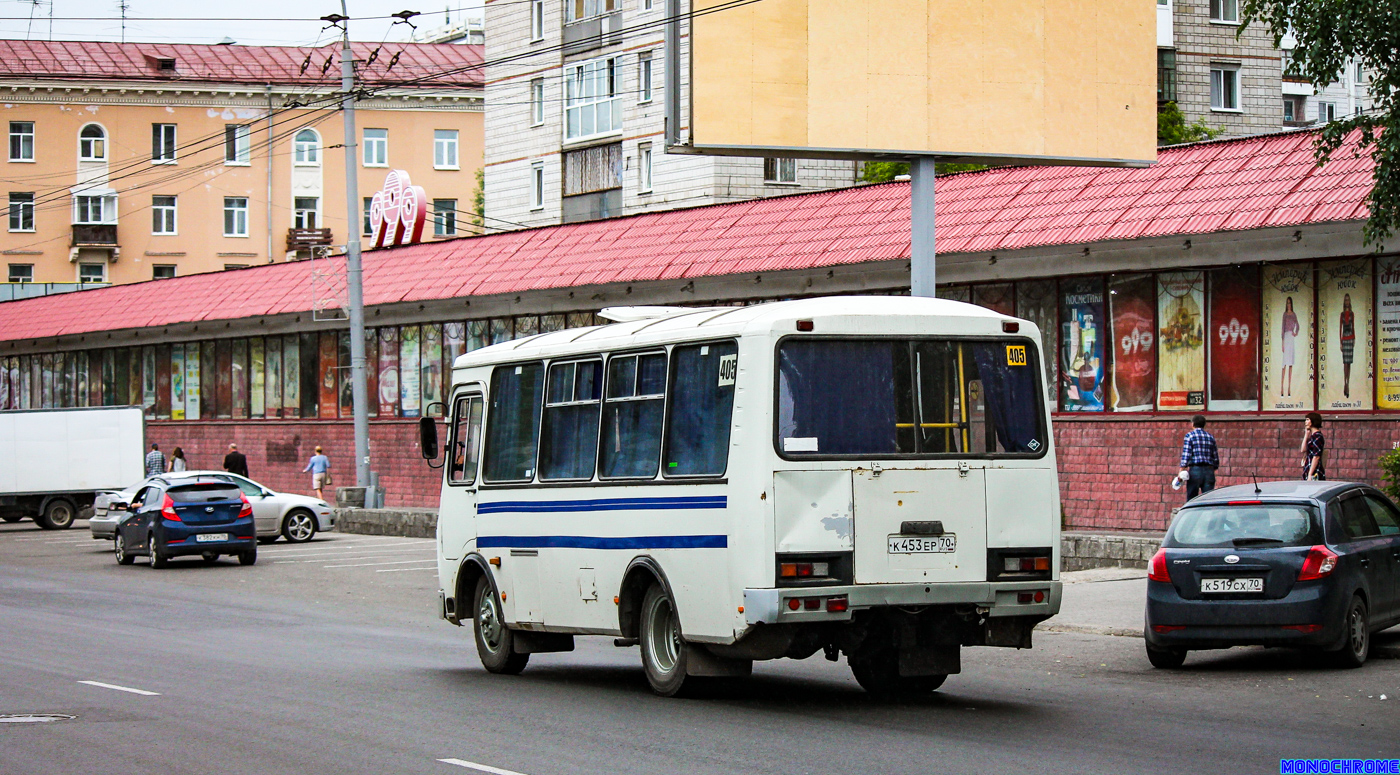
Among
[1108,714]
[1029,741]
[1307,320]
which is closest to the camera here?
[1029,741]

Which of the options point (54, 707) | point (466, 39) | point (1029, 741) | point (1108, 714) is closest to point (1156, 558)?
point (1108, 714)

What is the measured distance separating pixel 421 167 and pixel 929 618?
3024 inches

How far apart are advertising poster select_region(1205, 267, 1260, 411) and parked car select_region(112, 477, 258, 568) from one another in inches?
614

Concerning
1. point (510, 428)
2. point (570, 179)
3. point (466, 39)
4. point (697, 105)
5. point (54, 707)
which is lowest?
point (54, 707)

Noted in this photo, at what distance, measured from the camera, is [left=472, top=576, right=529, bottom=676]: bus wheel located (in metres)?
14.4

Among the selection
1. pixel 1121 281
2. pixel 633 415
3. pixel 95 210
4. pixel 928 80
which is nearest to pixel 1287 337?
pixel 1121 281

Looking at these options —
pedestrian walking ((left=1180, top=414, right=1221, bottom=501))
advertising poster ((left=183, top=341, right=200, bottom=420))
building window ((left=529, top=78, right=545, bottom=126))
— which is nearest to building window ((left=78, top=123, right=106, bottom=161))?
building window ((left=529, top=78, right=545, bottom=126))

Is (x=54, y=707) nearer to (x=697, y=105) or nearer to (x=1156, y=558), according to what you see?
(x=1156, y=558)

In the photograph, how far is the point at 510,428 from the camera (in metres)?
14.4

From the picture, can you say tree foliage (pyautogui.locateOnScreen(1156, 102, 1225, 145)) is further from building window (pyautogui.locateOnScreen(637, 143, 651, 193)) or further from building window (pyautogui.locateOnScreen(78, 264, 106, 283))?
building window (pyautogui.locateOnScreen(78, 264, 106, 283))

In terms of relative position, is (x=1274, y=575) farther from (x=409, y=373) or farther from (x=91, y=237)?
(x=91, y=237)

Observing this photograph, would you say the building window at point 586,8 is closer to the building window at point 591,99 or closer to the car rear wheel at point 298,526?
the building window at point 591,99

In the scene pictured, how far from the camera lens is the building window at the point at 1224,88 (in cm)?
5375

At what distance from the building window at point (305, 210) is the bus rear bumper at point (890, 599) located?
77838 millimetres
